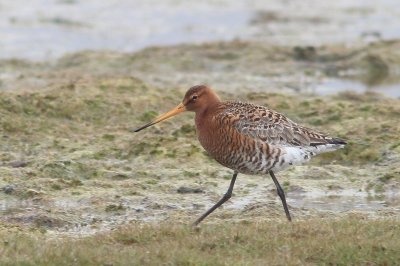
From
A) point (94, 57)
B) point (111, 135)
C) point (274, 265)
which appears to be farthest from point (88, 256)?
point (94, 57)

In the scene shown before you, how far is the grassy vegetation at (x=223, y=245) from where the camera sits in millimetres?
8555

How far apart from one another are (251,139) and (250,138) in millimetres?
16

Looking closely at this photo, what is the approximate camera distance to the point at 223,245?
8977mm

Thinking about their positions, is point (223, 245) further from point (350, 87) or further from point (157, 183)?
point (350, 87)

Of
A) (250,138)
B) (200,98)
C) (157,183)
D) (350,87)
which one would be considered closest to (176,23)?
(350,87)

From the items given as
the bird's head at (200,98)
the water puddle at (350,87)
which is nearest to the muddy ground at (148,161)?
the water puddle at (350,87)

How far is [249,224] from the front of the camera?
32.1 ft

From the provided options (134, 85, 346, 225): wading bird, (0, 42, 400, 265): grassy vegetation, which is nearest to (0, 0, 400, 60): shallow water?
(0, 42, 400, 265): grassy vegetation

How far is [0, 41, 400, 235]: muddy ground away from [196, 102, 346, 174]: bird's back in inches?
24.0

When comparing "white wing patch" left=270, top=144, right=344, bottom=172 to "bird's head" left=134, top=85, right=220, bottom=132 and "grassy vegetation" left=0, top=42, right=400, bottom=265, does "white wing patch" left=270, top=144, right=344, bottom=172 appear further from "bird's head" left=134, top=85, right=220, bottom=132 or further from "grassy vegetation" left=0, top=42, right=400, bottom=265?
"bird's head" left=134, top=85, right=220, bottom=132

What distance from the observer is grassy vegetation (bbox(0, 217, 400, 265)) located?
28.1ft

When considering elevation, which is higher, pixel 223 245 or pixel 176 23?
pixel 176 23

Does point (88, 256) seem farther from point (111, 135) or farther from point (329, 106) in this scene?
point (329, 106)

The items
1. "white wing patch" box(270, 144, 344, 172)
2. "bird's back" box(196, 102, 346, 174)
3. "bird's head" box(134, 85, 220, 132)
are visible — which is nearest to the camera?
"bird's back" box(196, 102, 346, 174)
